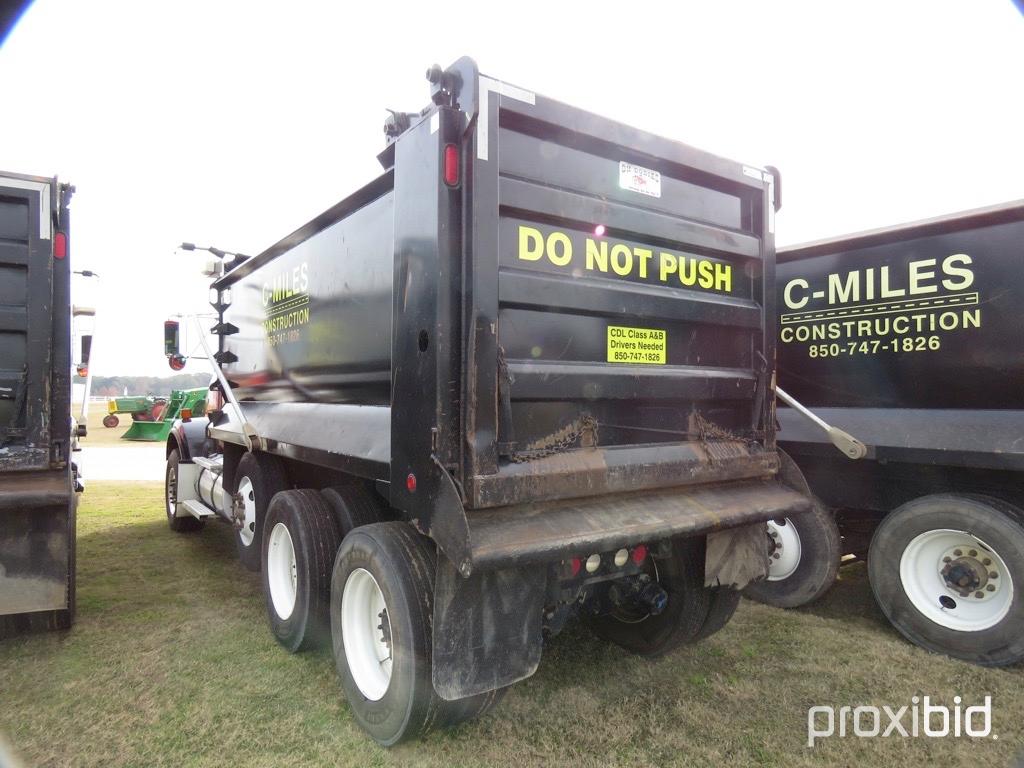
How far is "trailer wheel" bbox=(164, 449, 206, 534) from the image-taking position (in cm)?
657

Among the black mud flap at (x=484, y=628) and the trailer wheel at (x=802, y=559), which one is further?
the trailer wheel at (x=802, y=559)

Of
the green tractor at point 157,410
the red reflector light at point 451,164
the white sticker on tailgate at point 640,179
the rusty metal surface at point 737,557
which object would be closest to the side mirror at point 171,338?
the red reflector light at point 451,164

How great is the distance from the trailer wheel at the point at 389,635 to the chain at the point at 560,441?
0.58m

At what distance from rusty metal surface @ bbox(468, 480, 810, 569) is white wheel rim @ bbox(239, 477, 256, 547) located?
287 cm

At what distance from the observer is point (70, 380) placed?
13.9ft

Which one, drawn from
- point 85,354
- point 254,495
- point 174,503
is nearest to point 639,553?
point 254,495

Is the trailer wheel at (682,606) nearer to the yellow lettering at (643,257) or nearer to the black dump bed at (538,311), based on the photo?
the black dump bed at (538,311)

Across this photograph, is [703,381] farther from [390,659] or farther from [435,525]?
[390,659]

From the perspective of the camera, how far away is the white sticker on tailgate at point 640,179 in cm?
288

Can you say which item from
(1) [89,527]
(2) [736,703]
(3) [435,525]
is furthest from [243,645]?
(1) [89,527]

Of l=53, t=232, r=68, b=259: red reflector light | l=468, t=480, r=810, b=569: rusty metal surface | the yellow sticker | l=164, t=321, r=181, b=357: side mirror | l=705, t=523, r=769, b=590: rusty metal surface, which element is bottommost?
l=705, t=523, r=769, b=590: rusty metal surface

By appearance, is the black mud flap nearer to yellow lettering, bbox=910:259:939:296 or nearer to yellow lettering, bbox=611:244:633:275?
yellow lettering, bbox=611:244:633:275

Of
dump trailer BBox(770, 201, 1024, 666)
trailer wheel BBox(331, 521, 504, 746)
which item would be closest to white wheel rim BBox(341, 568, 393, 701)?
trailer wheel BBox(331, 521, 504, 746)

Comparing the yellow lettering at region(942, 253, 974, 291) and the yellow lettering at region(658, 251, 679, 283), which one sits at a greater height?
the yellow lettering at region(942, 253, 974, 291)
